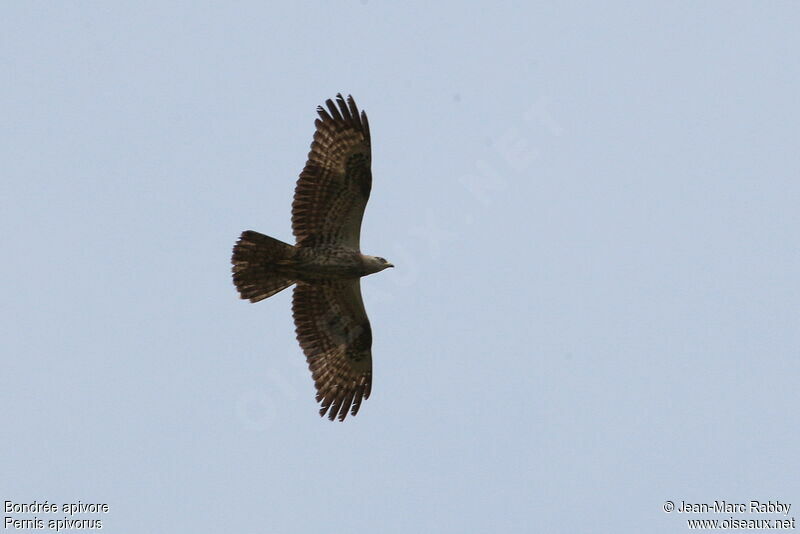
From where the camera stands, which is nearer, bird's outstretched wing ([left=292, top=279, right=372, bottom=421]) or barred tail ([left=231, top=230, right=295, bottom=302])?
barred tail ([left=231, top=230, right=295, bottom=302])

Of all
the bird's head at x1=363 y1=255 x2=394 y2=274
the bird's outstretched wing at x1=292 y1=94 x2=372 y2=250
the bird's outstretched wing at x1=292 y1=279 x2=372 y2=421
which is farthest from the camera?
the bird's outstretched wing at x1=292 y1=279 x2=372 y2=421

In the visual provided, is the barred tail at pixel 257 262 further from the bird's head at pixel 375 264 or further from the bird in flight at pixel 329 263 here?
the bird's head at pixel 375 264

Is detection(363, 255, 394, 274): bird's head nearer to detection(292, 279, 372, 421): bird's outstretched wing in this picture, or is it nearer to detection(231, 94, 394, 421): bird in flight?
detection(231, 94, 394, 421): bird in flight

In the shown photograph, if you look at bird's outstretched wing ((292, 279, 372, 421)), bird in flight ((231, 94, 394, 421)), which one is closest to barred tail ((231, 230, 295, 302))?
bird in flight ((231, 94, 394, 421))

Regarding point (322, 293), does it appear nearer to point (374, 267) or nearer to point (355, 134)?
point (374, 267)

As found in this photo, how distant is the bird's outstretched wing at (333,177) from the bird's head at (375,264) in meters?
0.74

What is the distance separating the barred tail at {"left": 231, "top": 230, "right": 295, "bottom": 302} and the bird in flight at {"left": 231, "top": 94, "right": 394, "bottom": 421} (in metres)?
0.02

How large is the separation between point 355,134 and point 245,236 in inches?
94.9

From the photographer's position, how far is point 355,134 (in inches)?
860

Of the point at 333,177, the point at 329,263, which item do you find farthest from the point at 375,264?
the point at 333,177

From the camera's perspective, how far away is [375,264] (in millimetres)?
22641

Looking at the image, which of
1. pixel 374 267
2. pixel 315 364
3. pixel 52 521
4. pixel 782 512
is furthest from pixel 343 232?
pixel 782 512

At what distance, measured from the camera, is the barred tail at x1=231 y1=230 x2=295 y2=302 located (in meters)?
22.0

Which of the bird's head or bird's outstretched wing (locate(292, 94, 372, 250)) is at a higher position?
bird's outstretched wing (locate(292, 94, 372, 250))
